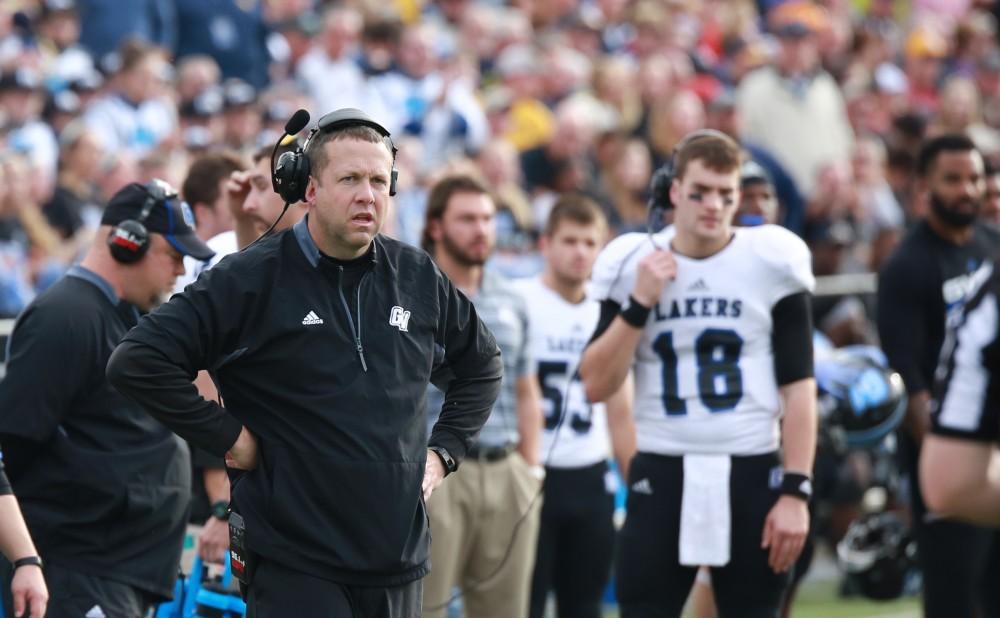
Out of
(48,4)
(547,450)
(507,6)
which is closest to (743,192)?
(547,450)

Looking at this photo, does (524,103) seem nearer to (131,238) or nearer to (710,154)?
(710,154)

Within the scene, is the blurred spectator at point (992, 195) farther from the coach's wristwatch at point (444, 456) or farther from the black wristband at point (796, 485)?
the coach's wristwatch at point (444, 456)

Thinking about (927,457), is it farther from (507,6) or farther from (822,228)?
(507,6)

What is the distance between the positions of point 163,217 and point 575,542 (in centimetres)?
303

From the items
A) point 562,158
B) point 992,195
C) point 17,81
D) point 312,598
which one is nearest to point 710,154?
point 312,598

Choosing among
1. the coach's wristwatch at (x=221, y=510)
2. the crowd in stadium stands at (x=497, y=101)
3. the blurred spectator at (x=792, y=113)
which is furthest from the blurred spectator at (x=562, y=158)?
the coach's wristwatch at (x=221, y=510)

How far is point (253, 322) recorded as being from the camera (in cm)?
457

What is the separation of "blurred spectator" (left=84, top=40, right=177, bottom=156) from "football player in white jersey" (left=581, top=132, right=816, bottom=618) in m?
6.81

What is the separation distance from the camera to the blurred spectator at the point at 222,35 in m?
14.5

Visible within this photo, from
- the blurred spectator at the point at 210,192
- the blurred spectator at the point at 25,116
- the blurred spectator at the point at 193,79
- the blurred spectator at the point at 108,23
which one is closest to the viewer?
the blurred spectator at the point at 210,192

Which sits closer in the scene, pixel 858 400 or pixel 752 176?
pixel 752 176

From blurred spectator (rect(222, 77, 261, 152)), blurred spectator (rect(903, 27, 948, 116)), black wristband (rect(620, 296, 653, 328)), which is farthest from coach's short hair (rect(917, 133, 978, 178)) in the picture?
blurred spectator (rect(903, 27, 948, 116))

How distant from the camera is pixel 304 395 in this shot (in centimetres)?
455

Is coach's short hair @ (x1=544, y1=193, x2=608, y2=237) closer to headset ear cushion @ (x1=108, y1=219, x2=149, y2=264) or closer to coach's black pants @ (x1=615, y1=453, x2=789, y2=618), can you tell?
coach's black pants @ (x1=615, y1=453, x2=789, y2=618)
